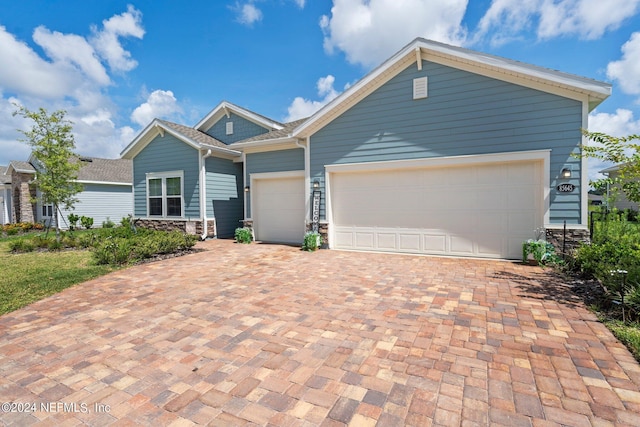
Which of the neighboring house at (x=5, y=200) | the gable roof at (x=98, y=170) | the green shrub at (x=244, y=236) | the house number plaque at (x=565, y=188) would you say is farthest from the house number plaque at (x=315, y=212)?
the neighboring house at (x=5, y=200)

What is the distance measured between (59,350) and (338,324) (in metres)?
2.98

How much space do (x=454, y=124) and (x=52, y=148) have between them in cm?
1279

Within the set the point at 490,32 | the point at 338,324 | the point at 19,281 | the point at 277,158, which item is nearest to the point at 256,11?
the point at 277,158

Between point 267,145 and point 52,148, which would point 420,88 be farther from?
point 52,148

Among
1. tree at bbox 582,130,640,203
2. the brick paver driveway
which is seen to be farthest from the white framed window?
tree at bbox 582,130,640,203

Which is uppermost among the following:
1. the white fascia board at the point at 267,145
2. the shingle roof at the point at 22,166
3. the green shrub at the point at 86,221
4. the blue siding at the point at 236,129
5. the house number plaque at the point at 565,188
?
the blue siding at the point at 236,129

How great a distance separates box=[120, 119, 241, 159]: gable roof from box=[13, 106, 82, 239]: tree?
2444mm

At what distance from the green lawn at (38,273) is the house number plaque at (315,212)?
529cm

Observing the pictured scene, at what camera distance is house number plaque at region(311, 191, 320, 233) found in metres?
9.29

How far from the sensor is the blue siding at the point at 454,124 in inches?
264

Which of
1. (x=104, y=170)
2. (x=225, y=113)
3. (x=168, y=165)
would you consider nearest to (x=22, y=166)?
(x=104, y=170)

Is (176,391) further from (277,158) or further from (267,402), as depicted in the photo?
(277,158)

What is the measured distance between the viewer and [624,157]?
4.64 m

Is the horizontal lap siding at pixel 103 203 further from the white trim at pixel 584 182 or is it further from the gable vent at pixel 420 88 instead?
the white trim at pixel 584 182
